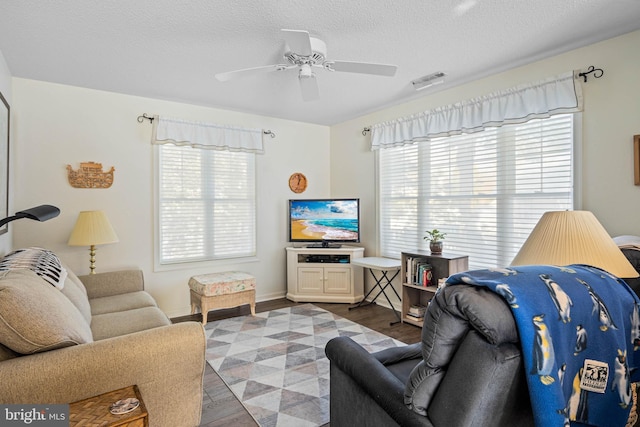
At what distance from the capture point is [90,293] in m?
3.11

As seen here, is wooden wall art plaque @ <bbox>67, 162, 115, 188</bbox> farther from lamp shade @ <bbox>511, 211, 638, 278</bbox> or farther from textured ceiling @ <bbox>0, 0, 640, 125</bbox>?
lamp shade @ <bbox>511, 211, 638, 278</bbox>

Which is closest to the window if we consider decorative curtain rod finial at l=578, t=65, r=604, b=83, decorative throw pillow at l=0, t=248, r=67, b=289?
decorative throw pillow at l=0, t=248, r=67, b=289

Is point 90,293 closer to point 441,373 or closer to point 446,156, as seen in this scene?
point 441,373

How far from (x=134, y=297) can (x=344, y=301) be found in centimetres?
246

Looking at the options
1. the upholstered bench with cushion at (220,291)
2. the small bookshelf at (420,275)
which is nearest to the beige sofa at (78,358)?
the upholstered bench with cushion at (220,291)

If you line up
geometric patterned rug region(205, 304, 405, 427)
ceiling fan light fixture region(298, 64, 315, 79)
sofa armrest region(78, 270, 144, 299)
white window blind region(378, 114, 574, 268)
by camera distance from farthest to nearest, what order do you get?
1. sofa armrest region(78, 270, 144, 299)
2. white window blind region(378, 114, 574, 268)
3. ceiling fan light fixture region(298, 64, 315, 79)
4. geometric patterned rug region(205, 304, 405, 427)

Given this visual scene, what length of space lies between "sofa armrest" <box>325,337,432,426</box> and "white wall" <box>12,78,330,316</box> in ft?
9.73

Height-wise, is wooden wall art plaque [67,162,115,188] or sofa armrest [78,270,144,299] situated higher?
wooden wall art plaque [67,162,115,188]

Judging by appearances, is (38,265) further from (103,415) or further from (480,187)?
(480,187)

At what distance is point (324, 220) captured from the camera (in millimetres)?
4691

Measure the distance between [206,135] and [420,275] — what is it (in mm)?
2951

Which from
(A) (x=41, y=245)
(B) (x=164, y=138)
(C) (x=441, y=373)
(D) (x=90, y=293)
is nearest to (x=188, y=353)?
(C) (x=441, y=373)

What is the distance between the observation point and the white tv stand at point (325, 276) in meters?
4.50

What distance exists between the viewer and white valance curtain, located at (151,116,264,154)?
3896 mm
